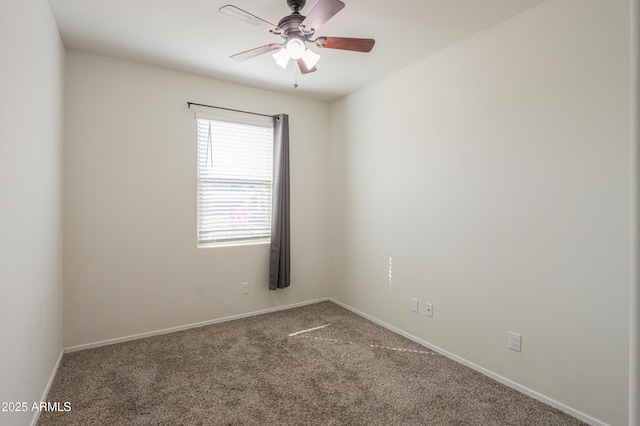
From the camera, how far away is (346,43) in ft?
7.28

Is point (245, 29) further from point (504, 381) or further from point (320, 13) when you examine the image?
point (504, 381)

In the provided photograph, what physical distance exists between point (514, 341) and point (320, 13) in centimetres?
248

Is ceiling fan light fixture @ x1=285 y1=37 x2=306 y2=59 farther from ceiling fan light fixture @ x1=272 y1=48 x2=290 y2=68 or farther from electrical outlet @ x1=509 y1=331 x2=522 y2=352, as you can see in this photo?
electrical outlet @ x1=509 y1=331 x2=522 y2=352

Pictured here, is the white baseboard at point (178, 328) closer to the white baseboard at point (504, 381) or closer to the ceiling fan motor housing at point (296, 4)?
the white baseboard at point (504, 381)

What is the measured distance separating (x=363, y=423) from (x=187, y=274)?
2.23 m

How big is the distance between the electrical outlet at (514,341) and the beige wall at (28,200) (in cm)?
287

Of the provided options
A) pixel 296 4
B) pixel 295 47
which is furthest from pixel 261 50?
pixel 296 4

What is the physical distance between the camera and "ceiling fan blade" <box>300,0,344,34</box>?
69.1 inches

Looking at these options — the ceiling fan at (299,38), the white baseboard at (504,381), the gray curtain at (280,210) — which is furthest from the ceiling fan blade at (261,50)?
the white baseboard at (504,381)

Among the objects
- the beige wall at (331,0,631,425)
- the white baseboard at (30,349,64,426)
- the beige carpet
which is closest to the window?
the beige carpet

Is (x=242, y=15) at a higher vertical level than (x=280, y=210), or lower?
higher

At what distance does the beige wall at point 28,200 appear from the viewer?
1502mm

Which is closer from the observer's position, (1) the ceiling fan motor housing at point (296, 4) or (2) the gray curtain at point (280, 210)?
(1) the ceiling fan motor housing at point (296, 4)

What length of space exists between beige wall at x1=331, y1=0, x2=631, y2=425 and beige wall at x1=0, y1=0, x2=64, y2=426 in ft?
9.14
